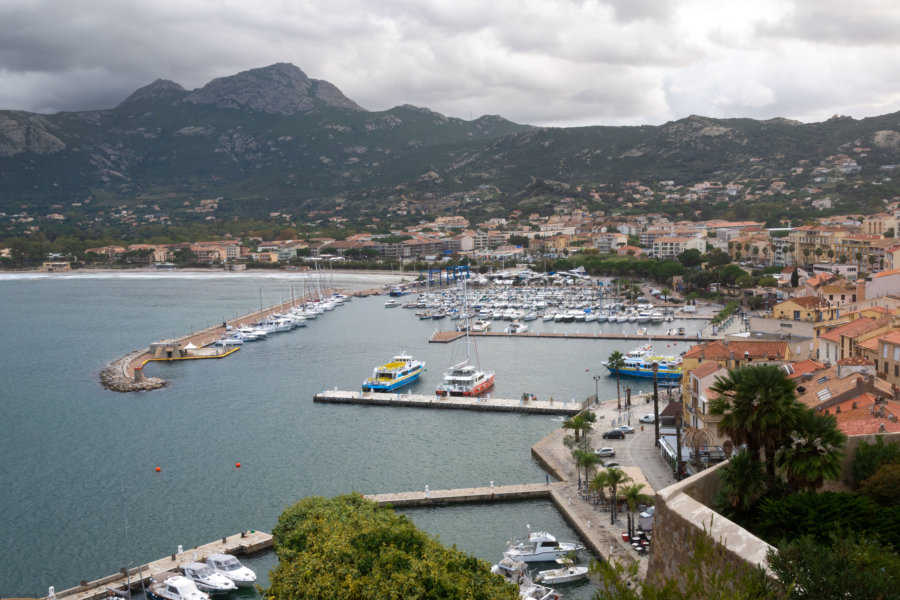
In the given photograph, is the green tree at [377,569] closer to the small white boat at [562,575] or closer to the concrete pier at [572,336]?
the small white boat at [562,575]

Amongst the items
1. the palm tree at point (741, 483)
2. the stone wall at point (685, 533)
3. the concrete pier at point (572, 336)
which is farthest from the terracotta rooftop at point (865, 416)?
the concrete pier at point (572, 336)

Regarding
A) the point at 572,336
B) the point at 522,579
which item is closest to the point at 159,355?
the point at 572,336

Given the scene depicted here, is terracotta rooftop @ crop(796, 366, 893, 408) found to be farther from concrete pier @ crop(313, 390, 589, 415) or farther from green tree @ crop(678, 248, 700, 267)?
green tree @ crop(678, 248, 700, 267)

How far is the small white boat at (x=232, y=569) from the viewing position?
59.2ft

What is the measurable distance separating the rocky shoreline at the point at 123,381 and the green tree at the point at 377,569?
28934 millimetres

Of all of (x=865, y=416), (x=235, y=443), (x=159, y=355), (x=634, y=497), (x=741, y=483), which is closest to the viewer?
(x=741, y=483)

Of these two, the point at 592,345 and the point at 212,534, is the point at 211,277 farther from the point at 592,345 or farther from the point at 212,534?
the point at 212,534

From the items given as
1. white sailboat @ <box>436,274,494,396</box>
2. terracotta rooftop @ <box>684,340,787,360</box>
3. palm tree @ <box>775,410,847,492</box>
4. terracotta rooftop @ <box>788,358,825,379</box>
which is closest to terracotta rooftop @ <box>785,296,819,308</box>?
terracotta rooftop @ <box>684,340,787,360</box>

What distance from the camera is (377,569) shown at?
12664 mm

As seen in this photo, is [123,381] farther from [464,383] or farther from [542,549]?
[542,549]

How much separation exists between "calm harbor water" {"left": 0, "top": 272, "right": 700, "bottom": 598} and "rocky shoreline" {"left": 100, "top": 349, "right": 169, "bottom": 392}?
2.32 ft

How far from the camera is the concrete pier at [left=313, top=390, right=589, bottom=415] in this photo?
33281 millimetres

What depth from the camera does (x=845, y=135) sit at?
157625mm

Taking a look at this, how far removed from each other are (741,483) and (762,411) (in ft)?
5.27
